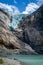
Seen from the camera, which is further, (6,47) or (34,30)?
(34,30)

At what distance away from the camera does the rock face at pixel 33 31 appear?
10050 centimetres

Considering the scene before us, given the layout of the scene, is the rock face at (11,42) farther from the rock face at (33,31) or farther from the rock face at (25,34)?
the rock face at (33,31)

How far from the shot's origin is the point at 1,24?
327 feet

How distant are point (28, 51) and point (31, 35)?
51.6 feet

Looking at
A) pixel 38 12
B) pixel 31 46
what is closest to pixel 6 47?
pixel 31 46

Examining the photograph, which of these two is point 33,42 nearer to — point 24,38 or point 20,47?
point 24,38

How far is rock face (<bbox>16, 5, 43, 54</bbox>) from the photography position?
10050 cm

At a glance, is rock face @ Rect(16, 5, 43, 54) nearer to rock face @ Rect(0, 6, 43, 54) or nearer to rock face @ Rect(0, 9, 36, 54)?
rock face @ Rect(0, 6, 43, 54)

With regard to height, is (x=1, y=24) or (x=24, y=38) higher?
(x=1, y=24)

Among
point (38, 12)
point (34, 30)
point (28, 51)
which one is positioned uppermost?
point (38, 12)

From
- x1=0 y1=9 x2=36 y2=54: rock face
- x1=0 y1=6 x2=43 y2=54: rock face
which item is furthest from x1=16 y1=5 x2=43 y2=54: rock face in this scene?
x1=0 y1=9 x2=36 y2=54: rock face

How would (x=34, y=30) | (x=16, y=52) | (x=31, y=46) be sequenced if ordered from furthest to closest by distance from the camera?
(x=34, y=30)
(x=31, y=46)
(x=16, y=52)

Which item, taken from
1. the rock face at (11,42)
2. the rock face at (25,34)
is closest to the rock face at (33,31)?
the rock face at (25,34)

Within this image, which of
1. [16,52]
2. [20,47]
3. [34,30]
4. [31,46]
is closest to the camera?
[16,52]
